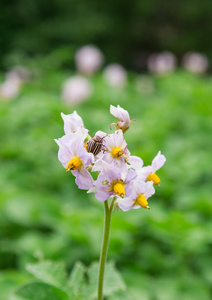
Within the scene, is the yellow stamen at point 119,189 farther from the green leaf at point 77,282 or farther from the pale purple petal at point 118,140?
the green leaf at point 77,282

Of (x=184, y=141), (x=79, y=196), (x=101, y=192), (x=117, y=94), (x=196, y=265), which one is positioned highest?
(x=117, y=94)

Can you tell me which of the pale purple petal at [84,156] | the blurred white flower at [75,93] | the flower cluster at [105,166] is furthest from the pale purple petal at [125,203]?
the blurred white flower at [75,93]

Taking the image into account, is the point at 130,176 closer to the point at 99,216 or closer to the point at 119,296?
the point at 119,296

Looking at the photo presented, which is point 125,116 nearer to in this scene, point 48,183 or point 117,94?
point 48,183

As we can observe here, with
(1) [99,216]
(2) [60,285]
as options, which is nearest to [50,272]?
(2) [60,285]

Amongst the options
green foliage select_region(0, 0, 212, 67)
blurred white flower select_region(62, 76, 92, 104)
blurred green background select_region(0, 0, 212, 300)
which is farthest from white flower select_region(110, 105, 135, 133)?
green foliage select_region(0, 0, 212, 67)

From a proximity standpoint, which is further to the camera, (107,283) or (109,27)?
(109,27)

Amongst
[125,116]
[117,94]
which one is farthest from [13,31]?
[125,116]
